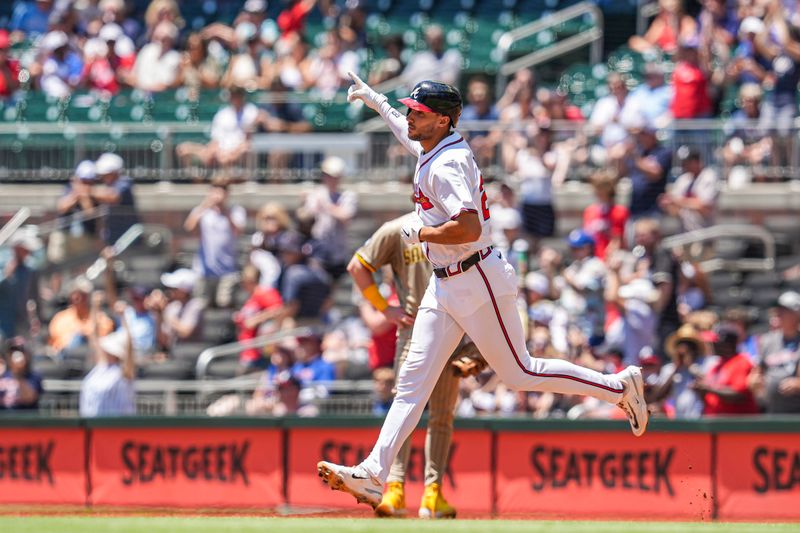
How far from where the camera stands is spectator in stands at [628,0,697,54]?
1727 cm

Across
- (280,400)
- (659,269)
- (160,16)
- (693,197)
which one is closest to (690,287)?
(659,269)

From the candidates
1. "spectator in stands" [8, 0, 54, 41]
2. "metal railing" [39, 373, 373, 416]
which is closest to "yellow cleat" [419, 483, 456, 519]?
"metal railing" [39, 373, 373, 416]

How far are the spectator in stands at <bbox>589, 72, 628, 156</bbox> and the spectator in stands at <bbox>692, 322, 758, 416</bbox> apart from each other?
3991 millimetres

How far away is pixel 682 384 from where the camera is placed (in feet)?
39.3

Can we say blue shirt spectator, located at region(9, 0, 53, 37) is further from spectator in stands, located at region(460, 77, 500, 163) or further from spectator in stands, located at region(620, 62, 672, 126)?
spectator in stands, located at region(620, 62, 672, 126)

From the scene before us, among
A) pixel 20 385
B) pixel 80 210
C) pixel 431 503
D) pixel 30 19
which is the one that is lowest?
pixel 431 503

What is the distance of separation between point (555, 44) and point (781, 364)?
7.59 meters

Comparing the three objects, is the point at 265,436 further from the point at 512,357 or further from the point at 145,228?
the point at 145,228

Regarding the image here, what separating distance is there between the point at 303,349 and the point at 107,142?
5343 mm

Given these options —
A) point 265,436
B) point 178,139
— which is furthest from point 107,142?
point 265,436

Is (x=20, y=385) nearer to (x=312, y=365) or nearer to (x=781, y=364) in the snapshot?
(x=312, y=365)

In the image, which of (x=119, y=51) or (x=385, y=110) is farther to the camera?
(x=119, y=51)

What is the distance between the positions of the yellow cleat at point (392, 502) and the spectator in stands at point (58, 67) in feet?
37.1

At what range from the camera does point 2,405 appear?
1359cm
